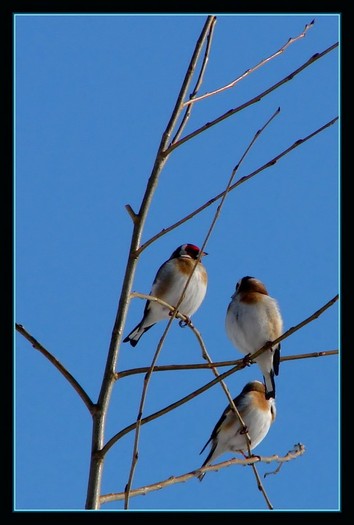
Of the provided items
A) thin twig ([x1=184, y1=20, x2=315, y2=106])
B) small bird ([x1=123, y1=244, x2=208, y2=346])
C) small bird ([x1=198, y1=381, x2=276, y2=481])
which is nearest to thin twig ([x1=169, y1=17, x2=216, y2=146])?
thin twig ([x1=184, y1=20, x2=315, y2=106])

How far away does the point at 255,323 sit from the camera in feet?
19.4

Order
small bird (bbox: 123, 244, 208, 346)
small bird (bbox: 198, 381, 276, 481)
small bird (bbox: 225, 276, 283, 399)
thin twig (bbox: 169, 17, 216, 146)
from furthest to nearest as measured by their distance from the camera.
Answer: small bird (bbox: 198, 381, 276, 481) < small bird (bbox: 123, 244, 208, 346) < small bird (bbox: 225, 276, 283, 399) < thin twig (bbox: 169, 17, 216, 146)

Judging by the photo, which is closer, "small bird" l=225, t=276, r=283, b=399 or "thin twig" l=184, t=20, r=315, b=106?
"thin twig" l=184, t=20, r=315, b=106

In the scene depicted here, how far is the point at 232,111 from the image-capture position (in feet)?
8.74

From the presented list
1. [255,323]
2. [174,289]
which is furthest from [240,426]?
[255,323]

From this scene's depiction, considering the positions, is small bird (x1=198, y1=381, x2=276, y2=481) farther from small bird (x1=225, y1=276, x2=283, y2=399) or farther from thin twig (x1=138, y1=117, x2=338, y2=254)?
thin twig (x1=138, y1=117, x2=338, y2=254)

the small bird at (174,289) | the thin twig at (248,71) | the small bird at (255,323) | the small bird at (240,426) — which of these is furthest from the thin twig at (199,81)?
the small bird at (240,426)

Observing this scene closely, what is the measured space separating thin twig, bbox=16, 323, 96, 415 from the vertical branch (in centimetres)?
4

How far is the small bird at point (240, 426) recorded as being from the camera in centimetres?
816

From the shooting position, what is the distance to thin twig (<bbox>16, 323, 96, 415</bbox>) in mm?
2671

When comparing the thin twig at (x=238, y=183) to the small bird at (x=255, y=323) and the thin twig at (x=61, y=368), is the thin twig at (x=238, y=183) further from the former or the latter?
the small bird at (x=255, y=323)

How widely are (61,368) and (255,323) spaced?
3289 mm

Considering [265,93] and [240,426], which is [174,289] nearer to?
[240,426]

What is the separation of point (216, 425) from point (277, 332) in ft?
8.77
